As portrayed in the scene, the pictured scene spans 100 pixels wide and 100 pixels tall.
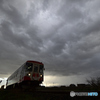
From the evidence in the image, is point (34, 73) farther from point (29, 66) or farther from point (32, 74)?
point (29, 66)

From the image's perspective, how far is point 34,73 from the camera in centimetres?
1447

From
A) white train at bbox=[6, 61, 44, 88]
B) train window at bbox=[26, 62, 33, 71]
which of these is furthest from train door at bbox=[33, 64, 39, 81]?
train window at bbox=[26, 62, 33, 71]

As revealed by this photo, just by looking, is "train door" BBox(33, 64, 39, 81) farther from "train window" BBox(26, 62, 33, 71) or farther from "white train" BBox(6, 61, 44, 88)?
"train window" BBox(26, 62, 33, 71)

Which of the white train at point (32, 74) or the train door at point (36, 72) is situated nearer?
the white train at point (32, 74)

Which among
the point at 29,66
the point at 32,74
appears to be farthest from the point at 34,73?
the point at 29,66

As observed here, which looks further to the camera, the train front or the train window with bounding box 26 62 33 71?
the train window with bounding box 26 62 33 71

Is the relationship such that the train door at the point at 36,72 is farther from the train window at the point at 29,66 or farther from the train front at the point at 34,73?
the train window at the point at 29,66

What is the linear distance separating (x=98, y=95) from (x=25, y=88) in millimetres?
9788

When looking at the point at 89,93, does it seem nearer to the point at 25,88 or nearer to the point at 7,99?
the point at 7,99

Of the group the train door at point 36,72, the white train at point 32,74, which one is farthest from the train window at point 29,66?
the train door at point 36,72

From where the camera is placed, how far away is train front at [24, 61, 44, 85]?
45.5 feet

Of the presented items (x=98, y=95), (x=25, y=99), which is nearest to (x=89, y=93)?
(x=98, y=95)

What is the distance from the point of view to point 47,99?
25.3 feet

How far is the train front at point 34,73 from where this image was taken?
1388 centimetres
